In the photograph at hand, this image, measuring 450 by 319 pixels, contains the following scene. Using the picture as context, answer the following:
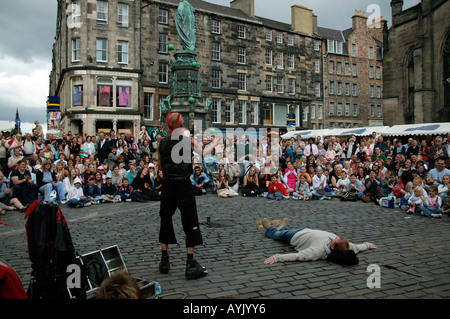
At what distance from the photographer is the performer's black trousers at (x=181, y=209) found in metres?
5.16

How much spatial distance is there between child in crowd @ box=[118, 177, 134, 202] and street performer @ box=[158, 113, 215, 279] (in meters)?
8.23

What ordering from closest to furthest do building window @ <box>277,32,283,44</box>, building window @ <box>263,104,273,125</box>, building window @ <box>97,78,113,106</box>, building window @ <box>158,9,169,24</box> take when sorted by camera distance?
building window @ <box>97,78,113,106</box> < building window @ <box>158,9,169,24</box> < building window @ <box>263,104,273,125</box> < building window @ <box>277,32,283,44</box>

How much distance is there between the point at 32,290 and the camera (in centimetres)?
343

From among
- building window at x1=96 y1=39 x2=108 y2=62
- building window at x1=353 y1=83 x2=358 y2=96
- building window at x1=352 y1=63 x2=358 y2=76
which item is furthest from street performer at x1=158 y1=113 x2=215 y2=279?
building window at x1=352 y1=63 x2=358 y2=76

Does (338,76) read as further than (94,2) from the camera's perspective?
Yes

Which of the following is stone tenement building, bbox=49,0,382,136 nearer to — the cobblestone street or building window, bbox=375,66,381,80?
building window, bbox=375,66,381,80

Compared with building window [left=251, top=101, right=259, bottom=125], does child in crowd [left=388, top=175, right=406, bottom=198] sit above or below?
below

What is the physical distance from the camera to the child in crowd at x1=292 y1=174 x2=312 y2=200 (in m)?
13.5

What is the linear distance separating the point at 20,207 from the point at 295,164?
984cm

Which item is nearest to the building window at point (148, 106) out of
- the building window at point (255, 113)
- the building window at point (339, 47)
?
the building window at point (255, 113)

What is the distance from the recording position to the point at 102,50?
33.4 meters

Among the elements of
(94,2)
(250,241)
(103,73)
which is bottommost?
(250,241)
